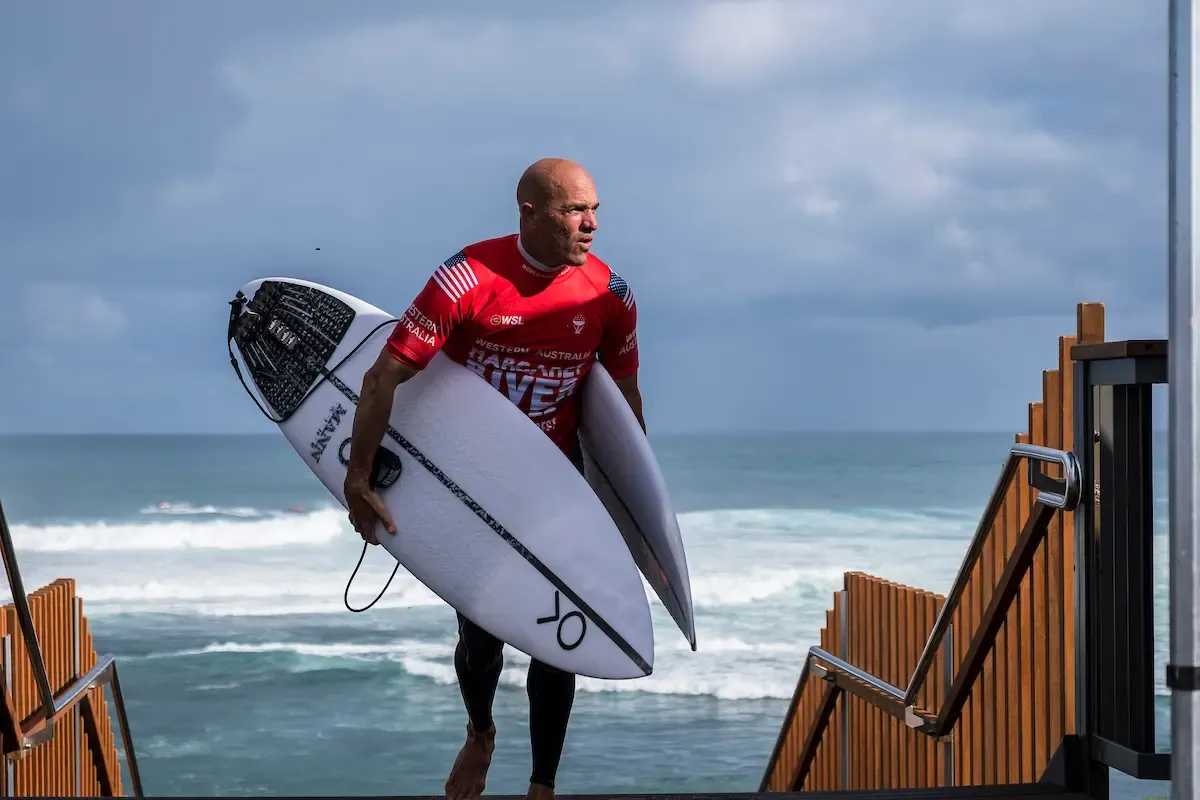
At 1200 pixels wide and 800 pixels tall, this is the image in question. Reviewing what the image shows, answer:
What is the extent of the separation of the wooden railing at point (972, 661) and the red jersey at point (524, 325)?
3.71ft

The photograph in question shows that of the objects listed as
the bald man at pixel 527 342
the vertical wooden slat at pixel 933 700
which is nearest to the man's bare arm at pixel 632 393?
the bald man at pixel 527 342

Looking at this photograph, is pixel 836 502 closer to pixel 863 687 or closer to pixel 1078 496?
pixel 863 687

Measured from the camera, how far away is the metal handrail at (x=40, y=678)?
3.96 meters

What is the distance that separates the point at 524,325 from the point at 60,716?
11.1 feet

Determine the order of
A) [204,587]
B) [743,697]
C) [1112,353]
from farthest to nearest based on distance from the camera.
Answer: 1. [204,587]
2. [743,697]
3. [1112,353]

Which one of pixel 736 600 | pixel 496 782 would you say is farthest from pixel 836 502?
pixel 496 782

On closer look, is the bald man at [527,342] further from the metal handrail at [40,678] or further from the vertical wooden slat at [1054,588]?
the metal handrail at [40,678]

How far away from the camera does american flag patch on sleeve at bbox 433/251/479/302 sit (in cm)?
272

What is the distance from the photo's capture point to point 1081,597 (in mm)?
2998

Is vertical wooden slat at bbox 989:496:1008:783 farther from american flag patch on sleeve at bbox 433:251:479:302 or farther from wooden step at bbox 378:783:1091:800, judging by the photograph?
american flag patch on sleeve at bbox 433:251:479:302

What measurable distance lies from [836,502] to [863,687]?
2775cm

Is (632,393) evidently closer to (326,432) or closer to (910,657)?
(326,432)

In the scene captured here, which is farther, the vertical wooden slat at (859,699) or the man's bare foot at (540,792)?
the vertical wooden slat at (859,699)

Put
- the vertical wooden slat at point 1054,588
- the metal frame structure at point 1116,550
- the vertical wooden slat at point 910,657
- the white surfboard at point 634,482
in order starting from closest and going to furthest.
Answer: the metal frame structure at point 1116,550
the white surfboard at point 634,482
the vertical wooden slat at point 1054,588
the vertical wooden slat at point 910,657
